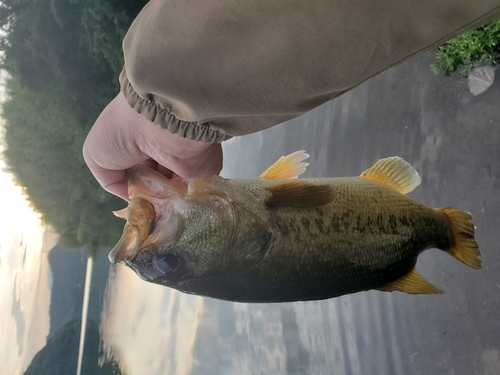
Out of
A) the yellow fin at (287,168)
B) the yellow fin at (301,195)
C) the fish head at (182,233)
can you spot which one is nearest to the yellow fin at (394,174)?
the yellow fin at (287,168)

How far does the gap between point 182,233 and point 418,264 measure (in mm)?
2732

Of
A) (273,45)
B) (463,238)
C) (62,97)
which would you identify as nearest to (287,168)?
(463,238)

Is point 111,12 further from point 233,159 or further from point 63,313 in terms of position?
point 63,313

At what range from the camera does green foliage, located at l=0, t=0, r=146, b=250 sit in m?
5.95

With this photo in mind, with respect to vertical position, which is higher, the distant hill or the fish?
the fish

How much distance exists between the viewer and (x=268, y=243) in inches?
59.4

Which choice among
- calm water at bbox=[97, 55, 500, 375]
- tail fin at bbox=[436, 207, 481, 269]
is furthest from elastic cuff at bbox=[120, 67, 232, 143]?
calm water at bbox=[97, 55, 500, 375]

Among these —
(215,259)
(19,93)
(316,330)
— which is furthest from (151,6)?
(19,93)

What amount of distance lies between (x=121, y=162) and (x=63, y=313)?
9462mm

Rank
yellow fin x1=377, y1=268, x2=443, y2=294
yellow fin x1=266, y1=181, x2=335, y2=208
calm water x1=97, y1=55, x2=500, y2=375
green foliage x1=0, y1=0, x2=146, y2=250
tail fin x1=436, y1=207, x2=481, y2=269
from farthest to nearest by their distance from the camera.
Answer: green foliage x1=0, y1=0, x2=146, y2=250
calm water x1=97, y1=55, x2=500, y2=375
tail fin x1=436, y1=207, x2=481, y2=269
yellow fin x1=377, y1=268, x2=443, y2=294
yellow fin x1=266, y1=181, x2=335, y2=208

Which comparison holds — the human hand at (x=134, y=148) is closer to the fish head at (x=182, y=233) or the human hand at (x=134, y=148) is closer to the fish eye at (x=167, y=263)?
the fish head at (x=182, y=233)

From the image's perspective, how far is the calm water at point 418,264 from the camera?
2.87 meters

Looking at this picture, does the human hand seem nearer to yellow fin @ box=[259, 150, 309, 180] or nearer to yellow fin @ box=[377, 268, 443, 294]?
yellow fin @ box=[259, 150, 309, 180]

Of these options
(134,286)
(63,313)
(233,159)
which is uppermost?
(233,159)
